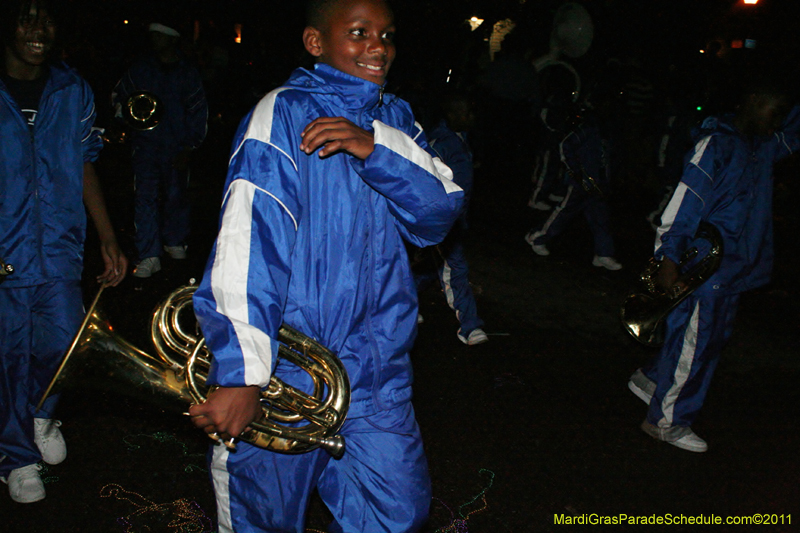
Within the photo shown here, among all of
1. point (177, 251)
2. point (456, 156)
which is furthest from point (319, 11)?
point (177, 251)

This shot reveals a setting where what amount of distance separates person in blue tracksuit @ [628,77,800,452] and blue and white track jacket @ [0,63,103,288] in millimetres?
3164

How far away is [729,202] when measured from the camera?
153 inches

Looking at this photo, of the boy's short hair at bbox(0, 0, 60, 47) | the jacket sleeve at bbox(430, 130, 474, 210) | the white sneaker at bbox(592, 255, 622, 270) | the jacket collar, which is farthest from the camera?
the white sneaker at bbox(592, 255, 622, 270)

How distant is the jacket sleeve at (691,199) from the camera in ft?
12.5

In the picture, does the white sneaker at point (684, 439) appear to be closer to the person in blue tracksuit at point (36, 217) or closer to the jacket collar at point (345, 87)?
the jacket collar at point (345, 87)

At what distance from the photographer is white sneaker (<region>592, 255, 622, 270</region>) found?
8.06 metres

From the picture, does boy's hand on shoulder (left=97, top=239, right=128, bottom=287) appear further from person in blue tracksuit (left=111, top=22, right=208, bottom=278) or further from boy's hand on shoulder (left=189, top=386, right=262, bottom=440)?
person in blue tracksuit (left=111, top=22, right=208, bottom=278)

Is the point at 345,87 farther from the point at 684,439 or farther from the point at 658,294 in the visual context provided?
the point at 684,439

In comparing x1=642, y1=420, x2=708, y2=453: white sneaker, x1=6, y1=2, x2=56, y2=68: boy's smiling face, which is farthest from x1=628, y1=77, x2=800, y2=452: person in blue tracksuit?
x1=6, y1=2, x2=56, y2=68: boy's smiling face

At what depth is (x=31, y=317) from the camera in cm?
325

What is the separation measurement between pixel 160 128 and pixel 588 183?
4.66 meters

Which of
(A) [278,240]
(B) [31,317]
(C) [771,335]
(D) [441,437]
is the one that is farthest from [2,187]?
(C) [771,335]

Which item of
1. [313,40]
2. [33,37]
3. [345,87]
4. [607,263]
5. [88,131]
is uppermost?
[313,40]

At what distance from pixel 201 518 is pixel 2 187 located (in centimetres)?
183
